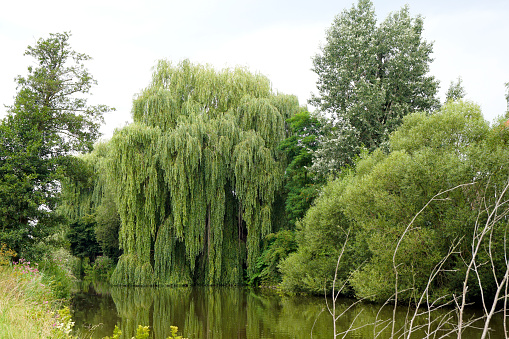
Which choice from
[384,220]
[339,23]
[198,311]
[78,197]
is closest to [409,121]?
[384,220]

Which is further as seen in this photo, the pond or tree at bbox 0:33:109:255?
tree at bbox 0:33:109:255

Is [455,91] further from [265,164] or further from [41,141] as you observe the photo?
[41,141]

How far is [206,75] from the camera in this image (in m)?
21.1

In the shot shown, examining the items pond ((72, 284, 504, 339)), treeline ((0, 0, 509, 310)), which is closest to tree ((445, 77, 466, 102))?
treeline ((0, 0, 509, 310))

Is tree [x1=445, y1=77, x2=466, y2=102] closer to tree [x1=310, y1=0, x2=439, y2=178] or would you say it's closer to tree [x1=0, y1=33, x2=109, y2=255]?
tree [x1=310, y1=0, x2=439, y2=178]

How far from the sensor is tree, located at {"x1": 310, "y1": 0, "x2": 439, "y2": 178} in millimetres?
18078

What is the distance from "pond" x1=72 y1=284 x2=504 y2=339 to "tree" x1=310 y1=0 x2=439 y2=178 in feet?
20.5

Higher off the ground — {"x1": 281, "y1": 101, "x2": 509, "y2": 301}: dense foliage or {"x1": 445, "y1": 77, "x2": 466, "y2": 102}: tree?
{"x1": 445, "y1": 77, "x2": 466, "y2": 102}: tree

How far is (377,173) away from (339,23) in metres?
8.51

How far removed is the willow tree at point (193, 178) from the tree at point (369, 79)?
2.97m

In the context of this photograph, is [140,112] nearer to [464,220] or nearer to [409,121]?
[409,121]

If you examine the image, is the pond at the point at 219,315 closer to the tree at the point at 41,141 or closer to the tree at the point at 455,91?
the tree at the point at 41,141

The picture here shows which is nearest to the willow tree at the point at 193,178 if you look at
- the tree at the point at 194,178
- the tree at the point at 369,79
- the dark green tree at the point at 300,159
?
the tree at the point at 194,178

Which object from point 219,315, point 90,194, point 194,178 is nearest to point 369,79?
point 194,178
